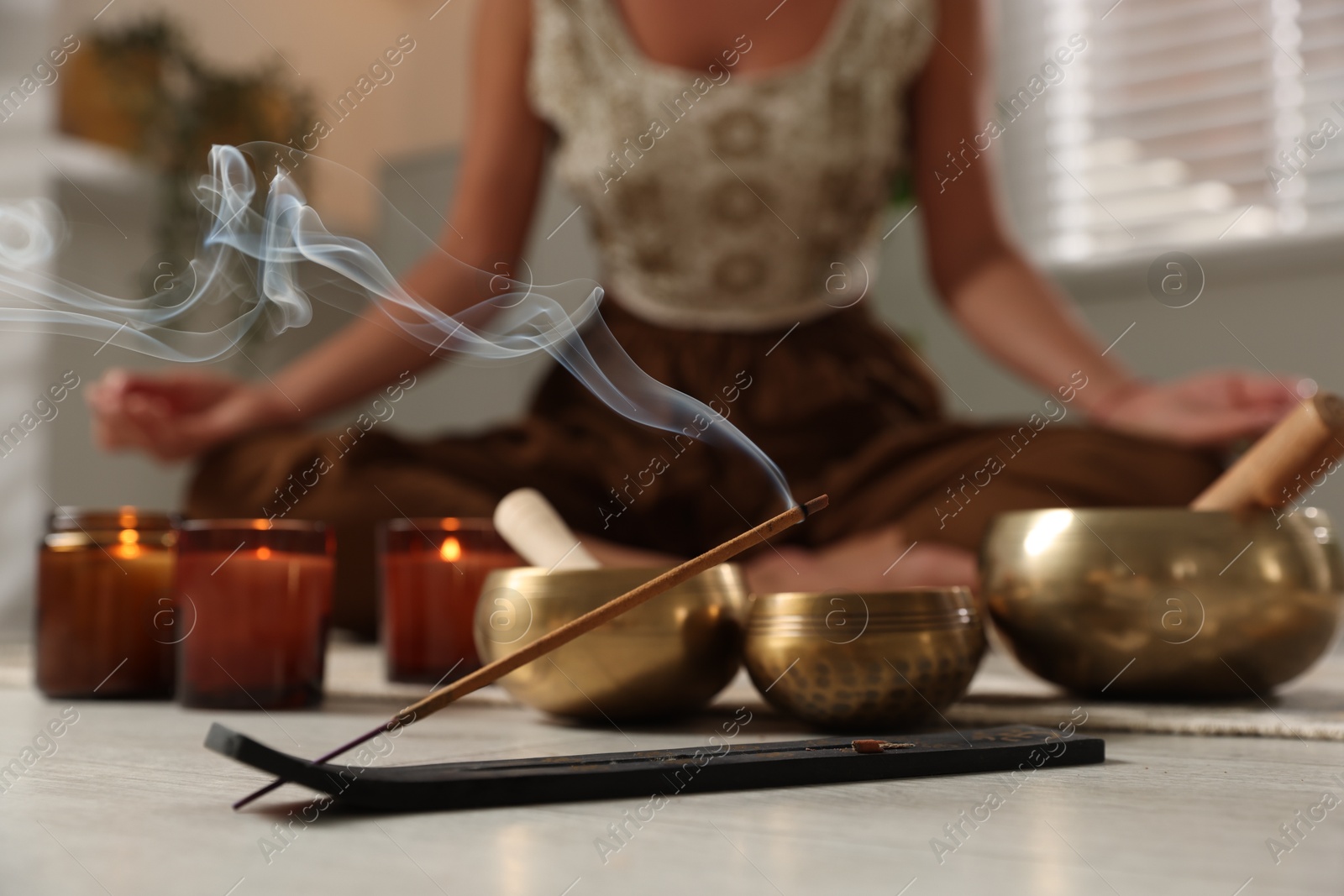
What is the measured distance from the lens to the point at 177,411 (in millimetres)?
1221

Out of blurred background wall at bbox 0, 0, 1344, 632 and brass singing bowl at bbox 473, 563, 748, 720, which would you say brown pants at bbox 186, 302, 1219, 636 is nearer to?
brass singing bowl at bbox 473, 563, 748, 720

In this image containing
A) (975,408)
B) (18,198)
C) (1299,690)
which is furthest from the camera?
(975,408)

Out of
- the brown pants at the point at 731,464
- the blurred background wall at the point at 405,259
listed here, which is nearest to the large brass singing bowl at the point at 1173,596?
the brown pants at the point at 731,464

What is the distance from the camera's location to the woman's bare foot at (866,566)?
106 centimetres

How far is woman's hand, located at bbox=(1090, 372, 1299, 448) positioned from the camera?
1.00 m

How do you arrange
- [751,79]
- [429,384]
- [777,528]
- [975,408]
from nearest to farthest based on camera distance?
[777,528] → [751,79] → [975,408] → [429,384]

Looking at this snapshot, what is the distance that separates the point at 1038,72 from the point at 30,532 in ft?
6.68

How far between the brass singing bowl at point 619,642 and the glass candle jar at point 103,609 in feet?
0.86

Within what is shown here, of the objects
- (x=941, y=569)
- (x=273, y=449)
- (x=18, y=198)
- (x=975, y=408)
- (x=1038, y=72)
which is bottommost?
(x=941, y=569)

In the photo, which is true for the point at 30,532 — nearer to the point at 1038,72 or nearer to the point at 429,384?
the point at 429,384

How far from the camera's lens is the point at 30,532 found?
6.75 feet

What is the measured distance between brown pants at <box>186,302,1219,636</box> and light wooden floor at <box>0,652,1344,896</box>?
2.13 feet

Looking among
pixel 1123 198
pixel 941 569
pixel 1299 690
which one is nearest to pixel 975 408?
pixel 1123 198

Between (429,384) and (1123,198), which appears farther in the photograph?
(429,384)
